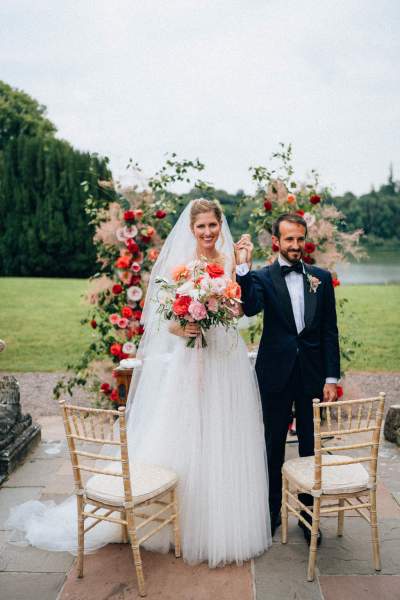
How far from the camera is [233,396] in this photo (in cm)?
339

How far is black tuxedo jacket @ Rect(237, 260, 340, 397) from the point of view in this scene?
344cm

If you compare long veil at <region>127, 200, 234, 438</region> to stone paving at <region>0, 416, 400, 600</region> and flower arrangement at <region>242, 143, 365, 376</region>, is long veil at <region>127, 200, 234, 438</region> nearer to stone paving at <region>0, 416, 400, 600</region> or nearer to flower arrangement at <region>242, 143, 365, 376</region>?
stone paving at <region>0, 416, 400, 600</region>

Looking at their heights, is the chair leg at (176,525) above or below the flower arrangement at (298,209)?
below

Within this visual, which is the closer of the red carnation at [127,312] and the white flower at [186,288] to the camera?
the white flower at [186,288]

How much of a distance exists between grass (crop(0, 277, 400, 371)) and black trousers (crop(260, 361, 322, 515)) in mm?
3988

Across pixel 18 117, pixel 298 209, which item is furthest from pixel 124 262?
pixel 18 117

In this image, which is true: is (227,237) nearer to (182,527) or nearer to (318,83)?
(182,527)

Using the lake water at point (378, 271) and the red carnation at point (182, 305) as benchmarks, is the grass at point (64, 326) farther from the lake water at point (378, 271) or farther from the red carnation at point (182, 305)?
the red carnation at point (182, 305)

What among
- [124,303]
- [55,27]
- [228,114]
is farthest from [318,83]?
[124,303]

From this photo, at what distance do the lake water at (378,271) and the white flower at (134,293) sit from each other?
12960 millimetres

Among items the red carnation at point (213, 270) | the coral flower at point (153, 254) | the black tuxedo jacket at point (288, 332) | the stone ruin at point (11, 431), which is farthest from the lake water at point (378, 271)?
the red carnation at point (213, 270)

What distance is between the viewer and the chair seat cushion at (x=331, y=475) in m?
3.07

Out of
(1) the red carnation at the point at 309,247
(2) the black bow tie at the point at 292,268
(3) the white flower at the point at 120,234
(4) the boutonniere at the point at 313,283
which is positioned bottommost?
(4) the boutonniere at the point at 313,283

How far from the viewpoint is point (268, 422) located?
3.59m
